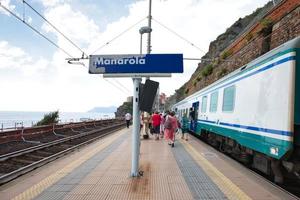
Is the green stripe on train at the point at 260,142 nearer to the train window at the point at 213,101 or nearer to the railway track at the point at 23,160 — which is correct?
the train window at the point at 213,101

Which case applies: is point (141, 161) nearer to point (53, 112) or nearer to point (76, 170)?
point (76, 170)

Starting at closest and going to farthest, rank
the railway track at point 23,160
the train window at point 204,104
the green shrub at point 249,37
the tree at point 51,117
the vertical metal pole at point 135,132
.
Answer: the vertical metal pole at point 135,132
the railway track at point 23,160
the train window at point 204,104
the green shrub at point 249,37
the tree at point 51,117

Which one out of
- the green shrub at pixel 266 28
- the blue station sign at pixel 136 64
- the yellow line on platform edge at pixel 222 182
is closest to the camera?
the yellow line on platform edge at pixel 222 182

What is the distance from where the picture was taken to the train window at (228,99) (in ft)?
37.5

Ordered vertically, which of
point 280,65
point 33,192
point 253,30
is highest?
point 253,30

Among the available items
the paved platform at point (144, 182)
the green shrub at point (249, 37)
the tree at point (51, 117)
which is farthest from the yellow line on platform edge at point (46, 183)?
the tree at point (51, 117)

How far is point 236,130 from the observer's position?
34.6ft

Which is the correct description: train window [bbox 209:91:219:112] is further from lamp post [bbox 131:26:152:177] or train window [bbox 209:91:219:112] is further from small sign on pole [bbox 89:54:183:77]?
lamp post [bbox 131:26:152:177]


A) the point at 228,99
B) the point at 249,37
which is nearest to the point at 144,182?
the point at 228,99

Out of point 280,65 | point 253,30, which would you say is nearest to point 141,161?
point 280,65

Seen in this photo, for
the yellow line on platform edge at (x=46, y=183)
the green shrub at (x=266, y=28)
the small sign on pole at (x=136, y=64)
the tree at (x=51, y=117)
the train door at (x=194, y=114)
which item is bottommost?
the yellow line on platform edge at (x=46, y=183)

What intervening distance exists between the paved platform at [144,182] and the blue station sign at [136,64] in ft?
8.30

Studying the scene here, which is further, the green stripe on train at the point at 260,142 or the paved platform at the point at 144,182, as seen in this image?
the paved platform at the point at 144,182

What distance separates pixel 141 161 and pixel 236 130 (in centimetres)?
299
